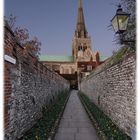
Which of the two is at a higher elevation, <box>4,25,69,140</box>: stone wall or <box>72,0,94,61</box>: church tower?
<box>72,0,94,61</box>: church tower

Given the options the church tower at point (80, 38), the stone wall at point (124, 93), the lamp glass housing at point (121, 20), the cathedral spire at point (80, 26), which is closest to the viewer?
the lamp glass housing at point (121, 20)

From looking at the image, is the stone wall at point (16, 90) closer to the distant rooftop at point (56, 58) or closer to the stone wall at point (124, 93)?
the stone wall at point (124, 93)

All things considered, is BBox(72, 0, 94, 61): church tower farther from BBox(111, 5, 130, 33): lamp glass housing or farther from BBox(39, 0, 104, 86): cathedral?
BBox(111, 5, 130, 33): lamp glass housing

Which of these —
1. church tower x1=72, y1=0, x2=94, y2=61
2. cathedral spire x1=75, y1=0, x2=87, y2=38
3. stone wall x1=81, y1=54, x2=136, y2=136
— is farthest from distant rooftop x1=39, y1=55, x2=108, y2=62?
stone wall x1=81, y1=54, x2=136, y2=136

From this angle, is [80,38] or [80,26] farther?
[80,26]

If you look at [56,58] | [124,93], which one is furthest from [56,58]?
[124,93]

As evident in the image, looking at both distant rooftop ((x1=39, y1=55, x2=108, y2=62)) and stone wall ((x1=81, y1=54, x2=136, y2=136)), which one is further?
distant rooftop ((x1=39, y1=55, x2=108, y2=62))

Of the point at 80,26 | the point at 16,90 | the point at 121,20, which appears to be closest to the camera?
the point at 121,20

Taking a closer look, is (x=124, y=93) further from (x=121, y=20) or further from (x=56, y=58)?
(x=56, y=58)

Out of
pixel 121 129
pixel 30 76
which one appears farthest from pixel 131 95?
pixel 30 76

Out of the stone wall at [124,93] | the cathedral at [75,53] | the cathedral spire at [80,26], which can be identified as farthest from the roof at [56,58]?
the stone wall at [124,93]

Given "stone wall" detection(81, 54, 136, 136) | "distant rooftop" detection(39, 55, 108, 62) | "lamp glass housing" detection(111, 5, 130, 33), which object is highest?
"distant rooftop" detection(39, 55, 108, 62)

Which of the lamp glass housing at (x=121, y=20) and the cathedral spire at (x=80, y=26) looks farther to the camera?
the cathedral spire at (x=80, y=26)

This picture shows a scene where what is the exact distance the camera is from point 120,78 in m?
8.86
